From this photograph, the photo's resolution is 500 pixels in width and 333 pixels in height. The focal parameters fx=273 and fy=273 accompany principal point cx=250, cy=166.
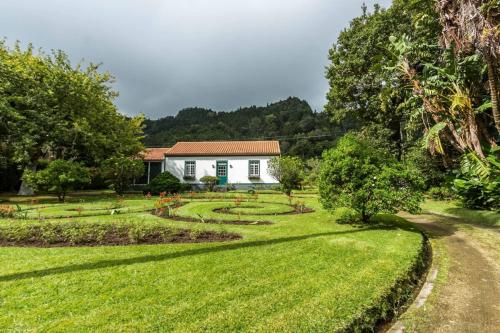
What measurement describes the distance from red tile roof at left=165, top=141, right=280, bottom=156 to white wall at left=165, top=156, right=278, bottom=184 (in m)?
0.44

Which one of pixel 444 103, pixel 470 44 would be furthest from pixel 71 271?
pixel 444 103

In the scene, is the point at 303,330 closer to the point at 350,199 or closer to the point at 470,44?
the point at 350,199

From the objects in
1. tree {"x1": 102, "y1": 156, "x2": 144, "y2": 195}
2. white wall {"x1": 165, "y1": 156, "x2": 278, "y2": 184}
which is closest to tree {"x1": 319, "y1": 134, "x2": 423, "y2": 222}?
tree {"x1": 102, "y1": 156, "x2": 144, "y2": 195}

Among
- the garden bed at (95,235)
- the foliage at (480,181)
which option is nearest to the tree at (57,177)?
the garden bed at (95,235)

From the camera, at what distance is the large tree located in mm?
17391

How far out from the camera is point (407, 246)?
592 cm

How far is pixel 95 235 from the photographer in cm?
675

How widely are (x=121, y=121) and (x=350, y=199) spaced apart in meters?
23.5

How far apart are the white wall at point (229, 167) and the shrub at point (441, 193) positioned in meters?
14.8

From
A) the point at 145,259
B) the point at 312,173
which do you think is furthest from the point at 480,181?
the point at 312,173

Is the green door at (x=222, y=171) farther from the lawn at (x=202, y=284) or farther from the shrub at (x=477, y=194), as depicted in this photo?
the lawn at (x=202, y=284)

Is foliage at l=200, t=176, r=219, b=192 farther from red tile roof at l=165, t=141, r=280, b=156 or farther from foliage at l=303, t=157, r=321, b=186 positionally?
foliage at l=303, t=157, r=321, b=186

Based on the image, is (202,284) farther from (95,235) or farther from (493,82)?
(493,82)

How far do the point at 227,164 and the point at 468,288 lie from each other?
25837 millimetres
